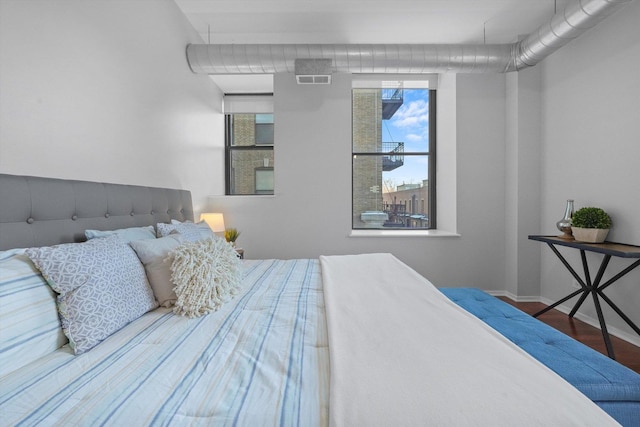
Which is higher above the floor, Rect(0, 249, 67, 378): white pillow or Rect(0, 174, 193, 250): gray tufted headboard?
Rect(0, 174, 193, 250): gray tufted headboard

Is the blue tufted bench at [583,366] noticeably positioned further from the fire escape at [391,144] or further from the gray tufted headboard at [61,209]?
the fire escape at [391,144]

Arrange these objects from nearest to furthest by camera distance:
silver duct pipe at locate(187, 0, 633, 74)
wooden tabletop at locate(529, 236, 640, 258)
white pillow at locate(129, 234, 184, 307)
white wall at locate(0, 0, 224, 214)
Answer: white wall at locate(0, 0, 224, 214), white pillow at locate(129, 234, 184, 307), wooden tabletop at locate(529, 236, 640, 258), silver duct pipe at locate(187, 0, 633, 74)

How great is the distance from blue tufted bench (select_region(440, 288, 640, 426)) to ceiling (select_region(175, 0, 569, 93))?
9.00 ft

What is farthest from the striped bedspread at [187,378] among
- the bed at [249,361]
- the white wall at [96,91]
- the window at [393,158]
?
the window at [393,158]

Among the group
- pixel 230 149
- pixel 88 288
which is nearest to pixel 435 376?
pixel 88 288

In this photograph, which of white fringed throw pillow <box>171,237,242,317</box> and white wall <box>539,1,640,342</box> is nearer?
white fringed throw pillow <box>171,237,242,317</box>

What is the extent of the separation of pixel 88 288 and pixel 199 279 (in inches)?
15.0

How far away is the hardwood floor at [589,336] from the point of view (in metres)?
2.02

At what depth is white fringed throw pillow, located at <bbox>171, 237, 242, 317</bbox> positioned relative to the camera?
121 centimetres

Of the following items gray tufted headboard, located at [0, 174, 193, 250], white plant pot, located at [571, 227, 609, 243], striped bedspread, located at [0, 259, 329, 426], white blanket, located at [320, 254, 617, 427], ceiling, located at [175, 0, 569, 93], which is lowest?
striped bedspread, located at [0, 259, 329, 426]

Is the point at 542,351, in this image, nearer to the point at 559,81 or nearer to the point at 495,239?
the point at 495,239

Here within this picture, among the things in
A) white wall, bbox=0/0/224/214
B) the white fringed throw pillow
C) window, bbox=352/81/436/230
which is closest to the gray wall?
white wall, bbox=0/0/224/214

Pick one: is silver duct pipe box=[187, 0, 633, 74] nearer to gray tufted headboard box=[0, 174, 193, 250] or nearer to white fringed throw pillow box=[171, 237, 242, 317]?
gray tufted headboard box=[0, 174, 193, 250]

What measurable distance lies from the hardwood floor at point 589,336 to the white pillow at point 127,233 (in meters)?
3.24
